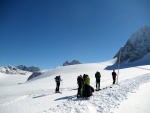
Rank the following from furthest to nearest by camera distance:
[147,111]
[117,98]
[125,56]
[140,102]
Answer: [125,56] → [117,98] → [140,102] → [147,111]

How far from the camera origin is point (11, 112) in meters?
10.9

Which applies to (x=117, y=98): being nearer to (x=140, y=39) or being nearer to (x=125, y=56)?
(x=125, y=56)

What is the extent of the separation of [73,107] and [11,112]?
13.2 feet

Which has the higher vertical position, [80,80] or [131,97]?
[80,80]

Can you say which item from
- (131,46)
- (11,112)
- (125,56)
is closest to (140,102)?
(11,112)

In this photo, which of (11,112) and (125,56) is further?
(125,56)

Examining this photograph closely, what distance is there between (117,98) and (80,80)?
4075 millimetres

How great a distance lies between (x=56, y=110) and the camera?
10.1m

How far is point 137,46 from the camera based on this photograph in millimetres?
127250

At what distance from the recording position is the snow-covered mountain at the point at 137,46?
11762 cm

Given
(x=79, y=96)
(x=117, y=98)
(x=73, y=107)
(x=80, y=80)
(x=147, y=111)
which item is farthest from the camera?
(x=80, y=80)

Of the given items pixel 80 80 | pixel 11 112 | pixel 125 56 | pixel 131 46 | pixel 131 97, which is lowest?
pixel 11 112

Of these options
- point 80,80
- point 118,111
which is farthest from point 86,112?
point 80,80

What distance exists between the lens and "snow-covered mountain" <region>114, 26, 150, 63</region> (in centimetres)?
11762
